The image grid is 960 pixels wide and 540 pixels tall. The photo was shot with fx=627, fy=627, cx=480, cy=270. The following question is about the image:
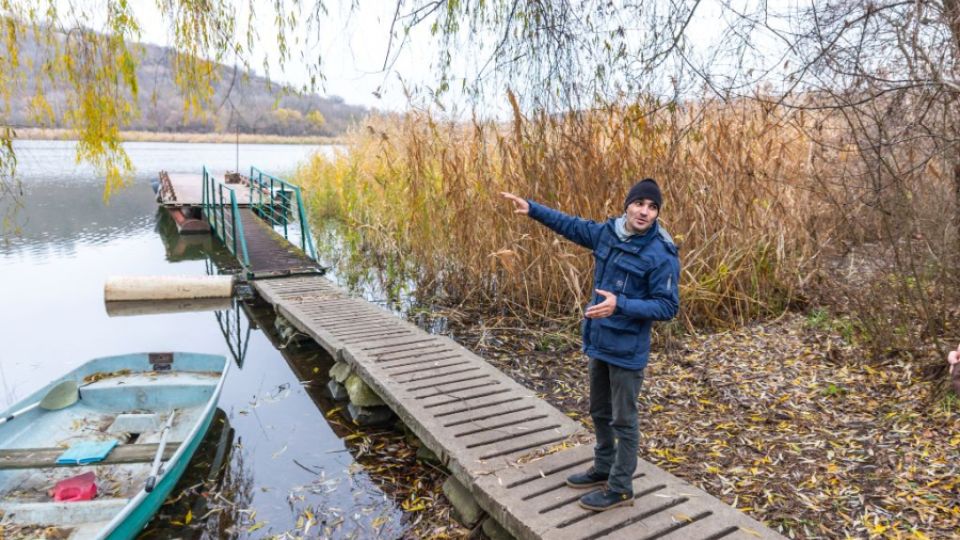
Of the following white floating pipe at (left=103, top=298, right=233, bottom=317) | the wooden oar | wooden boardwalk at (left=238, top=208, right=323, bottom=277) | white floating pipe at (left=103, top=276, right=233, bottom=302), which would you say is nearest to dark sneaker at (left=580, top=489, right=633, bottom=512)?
the wooden oar

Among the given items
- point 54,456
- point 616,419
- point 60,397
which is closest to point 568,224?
point 616,419

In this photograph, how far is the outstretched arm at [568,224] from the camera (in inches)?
119

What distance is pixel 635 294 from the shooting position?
2.73 m

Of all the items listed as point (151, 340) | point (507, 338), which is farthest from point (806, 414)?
point (151, 340)

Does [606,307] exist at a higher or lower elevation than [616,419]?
higher

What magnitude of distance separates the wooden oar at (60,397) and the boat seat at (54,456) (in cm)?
65

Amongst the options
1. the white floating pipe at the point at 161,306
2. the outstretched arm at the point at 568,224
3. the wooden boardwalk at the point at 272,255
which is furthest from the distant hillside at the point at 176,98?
the white floating pipe at the point at 161,306

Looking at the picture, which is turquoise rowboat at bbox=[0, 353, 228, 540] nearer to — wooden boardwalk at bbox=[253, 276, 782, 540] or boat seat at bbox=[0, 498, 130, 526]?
boat seat at bbox=[0, 498, 130, 526]

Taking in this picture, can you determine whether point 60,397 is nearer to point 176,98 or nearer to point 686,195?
point 176,98

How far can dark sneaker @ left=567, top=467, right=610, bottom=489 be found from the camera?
3068 millimetres

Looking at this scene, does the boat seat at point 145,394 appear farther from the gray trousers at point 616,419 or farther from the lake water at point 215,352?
the gray trousers at point 616,419

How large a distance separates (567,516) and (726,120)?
4.47 meters

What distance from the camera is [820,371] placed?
14.6 feet

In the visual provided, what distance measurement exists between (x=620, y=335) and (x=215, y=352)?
5.94 m
